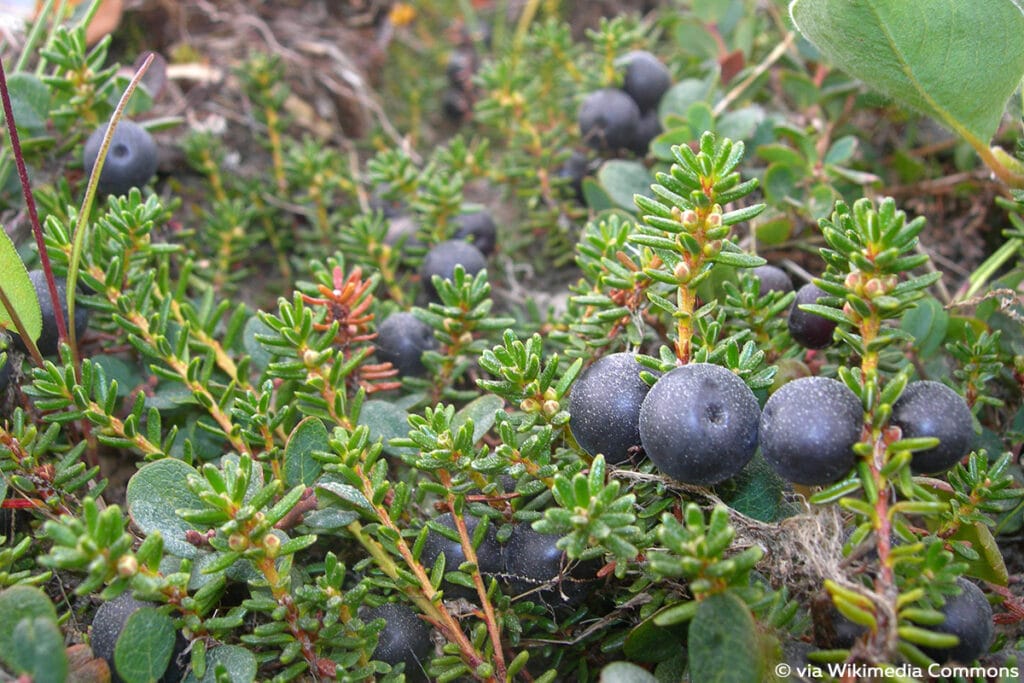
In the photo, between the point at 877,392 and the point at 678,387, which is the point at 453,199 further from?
the point at 877,392

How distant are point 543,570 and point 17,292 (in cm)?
131

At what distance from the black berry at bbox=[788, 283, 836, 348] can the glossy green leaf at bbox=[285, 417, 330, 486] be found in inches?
44.4

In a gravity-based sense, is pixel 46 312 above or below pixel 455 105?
below

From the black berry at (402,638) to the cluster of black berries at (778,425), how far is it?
62 cm

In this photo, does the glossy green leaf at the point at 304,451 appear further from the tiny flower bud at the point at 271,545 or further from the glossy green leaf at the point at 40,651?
the glossy green leaf at the point at 40,651

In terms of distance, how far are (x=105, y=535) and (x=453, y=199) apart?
1428 millimetres

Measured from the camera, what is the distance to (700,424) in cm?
137

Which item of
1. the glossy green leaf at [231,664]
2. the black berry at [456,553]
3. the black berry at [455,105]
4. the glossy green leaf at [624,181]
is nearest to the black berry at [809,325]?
the glossy green leaf at [624,181]

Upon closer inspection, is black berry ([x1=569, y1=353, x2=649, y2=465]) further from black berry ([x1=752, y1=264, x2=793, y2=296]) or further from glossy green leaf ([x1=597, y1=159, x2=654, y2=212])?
glossy green leaf ([x1=597, y1=159, x2=654, y2=212])

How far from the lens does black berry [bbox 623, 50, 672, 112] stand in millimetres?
2715

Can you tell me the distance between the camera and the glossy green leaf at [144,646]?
1.40 metres

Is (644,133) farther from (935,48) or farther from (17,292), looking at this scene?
(17,292)

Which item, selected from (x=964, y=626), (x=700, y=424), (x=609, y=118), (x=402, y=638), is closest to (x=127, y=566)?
(x=402, y=638)

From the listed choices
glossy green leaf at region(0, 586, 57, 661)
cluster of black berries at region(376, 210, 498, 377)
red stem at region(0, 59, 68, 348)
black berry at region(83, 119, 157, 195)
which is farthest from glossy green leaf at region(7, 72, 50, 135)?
glossy green leaf at region(0, 586, 57, 661)
